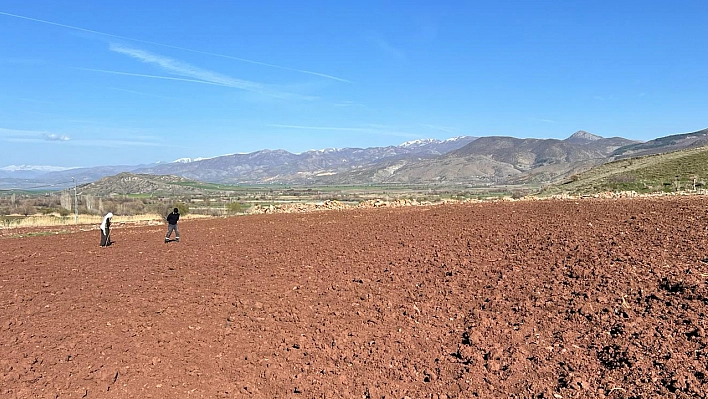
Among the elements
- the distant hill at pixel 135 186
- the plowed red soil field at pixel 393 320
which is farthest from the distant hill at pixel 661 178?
the distant hill at pixel 135 186

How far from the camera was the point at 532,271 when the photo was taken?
9.34 metres

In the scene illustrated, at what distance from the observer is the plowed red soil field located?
595 cm

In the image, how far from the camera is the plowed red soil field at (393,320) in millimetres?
5953

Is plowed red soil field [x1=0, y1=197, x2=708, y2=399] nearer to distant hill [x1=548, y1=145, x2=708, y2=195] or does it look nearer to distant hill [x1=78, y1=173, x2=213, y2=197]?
distant hill [x1=548, y1=145, x2=708, y2=195]

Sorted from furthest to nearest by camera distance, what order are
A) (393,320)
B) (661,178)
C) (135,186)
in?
(135,186), (661,178), (393,320)

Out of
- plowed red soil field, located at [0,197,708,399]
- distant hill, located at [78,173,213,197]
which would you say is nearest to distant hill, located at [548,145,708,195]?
plowed red soil field, located at [0,197,708,399]

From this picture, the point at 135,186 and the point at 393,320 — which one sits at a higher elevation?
the point at 135,186

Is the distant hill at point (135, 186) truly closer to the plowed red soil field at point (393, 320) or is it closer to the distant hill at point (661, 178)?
the distant hill at point (661, 178)

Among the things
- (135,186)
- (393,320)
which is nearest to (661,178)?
(393,320)

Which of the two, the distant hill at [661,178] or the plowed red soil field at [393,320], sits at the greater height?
the distant hill at [661,178]

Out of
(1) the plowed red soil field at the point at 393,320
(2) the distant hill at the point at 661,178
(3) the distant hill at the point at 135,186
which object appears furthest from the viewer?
(3) the distant hill at the point at 135,186

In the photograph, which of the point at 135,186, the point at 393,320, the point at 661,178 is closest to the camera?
the point at 393,320

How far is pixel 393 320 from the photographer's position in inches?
312

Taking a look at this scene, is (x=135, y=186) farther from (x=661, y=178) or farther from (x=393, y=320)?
(x=393, y=320)
